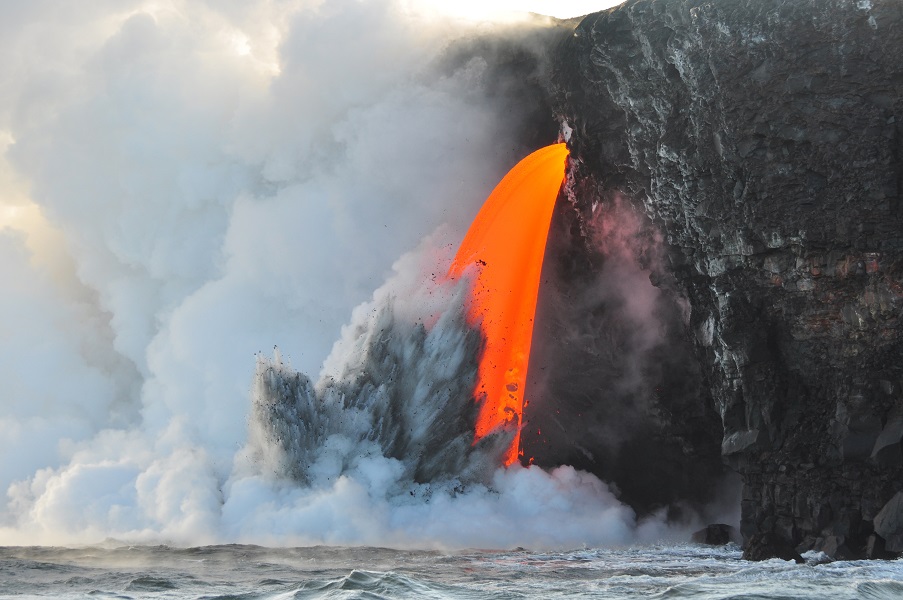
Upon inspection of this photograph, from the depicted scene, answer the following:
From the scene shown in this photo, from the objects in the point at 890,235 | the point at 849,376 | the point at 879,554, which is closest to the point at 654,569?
the point at 879,554

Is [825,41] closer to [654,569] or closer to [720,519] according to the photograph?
[654,569]

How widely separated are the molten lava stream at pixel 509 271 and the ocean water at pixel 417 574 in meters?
11.8

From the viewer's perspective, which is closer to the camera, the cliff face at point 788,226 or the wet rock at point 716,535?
the cliff face at point 788,226

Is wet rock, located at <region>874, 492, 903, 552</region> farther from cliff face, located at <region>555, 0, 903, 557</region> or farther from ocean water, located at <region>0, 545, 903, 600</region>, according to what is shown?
ocean water, located at <region>0, 545, 903, 600</region>

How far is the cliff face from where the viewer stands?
3609 cm

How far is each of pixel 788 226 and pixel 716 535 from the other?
1180cm

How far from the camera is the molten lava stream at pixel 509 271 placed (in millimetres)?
50969

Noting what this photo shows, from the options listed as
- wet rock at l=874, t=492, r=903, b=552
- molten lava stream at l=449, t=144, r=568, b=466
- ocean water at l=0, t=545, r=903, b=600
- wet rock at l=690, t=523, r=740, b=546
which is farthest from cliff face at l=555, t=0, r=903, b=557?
molten lava stream at l=449, t=144, r=568, b=466

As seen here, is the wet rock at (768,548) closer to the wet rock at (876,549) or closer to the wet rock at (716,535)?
the wet rock at (876,549)

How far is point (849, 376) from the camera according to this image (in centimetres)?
3700

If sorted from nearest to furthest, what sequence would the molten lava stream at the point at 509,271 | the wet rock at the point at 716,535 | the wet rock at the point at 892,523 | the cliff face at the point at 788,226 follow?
the wet rock at the point at 892,523, the cliff face at the point at 788,226, the wet rock at the point at 716,535, the molten lava stream at the point at 509,271

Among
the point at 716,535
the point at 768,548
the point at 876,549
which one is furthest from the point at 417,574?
the point at 716,535

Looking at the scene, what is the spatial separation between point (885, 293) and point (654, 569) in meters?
10.7

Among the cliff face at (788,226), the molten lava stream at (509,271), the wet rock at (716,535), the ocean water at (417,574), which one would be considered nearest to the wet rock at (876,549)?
the cliff face at (788,226)
